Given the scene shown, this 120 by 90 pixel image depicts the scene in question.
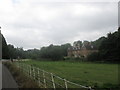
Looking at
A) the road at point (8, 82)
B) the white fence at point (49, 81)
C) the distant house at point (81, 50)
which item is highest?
the distant house at point (81, 50)

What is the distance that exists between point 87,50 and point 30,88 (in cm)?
13022

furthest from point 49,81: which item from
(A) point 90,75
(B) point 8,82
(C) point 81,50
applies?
(C) point 81,50

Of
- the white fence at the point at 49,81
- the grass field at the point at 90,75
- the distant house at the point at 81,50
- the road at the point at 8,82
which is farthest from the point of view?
the distant house at the point at 81,50

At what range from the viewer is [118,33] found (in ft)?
240

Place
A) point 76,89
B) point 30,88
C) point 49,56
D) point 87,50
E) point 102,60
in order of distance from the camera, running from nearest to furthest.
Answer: point 30,88, point 76,89, point 102,60, point 49,56, point 87,50

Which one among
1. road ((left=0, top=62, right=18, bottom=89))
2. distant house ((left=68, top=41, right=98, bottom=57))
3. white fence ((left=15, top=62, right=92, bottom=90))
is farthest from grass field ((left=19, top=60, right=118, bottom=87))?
distant house ((left=68, top=41, right=98, bottom=57))

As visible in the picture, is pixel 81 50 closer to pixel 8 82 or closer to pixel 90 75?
pixel 90 75

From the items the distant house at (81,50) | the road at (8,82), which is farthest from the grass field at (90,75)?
the distant house at (81,50)

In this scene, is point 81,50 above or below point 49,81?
above

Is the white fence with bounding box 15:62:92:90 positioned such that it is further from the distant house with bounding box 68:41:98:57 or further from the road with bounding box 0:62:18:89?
the distant house with bounding box 68:41:98:57

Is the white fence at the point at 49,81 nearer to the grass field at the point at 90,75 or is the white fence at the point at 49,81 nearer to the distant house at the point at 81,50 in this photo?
the grass field at the point at 90,75

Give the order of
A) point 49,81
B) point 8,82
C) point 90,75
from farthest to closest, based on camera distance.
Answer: point 90,75 → point 8,82 → point 49,81

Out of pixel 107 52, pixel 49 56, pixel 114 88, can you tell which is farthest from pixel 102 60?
pixel 114 88

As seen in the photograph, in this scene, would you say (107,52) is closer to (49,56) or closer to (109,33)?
(109,33)
